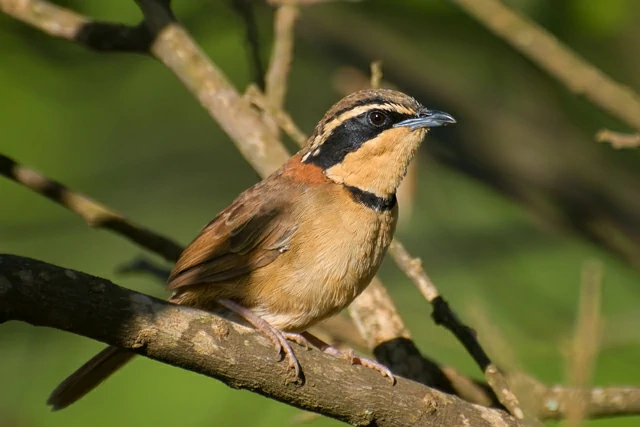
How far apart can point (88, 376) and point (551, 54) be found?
2919mm

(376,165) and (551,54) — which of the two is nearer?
(376,165)

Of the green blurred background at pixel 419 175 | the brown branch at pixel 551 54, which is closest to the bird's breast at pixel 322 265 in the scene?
the green blurred background at pixel 419 175

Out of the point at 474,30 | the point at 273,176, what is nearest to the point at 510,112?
the point at 474,30

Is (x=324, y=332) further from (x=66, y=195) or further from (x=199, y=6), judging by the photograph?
(x=199, y=6)

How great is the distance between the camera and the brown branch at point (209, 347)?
9.87ft

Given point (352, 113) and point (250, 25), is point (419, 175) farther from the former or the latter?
point (352, 113)

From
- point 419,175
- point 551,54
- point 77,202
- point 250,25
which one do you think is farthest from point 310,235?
point 419,175

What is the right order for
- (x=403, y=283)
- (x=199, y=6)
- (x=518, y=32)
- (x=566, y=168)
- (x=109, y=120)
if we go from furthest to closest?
(x=109, y=120), (x=403, y=283), (x=199, y=6), (x=566, y=168), (x=518, y=32)

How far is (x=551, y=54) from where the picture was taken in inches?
209

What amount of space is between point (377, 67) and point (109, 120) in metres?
5.17

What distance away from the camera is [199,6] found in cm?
736

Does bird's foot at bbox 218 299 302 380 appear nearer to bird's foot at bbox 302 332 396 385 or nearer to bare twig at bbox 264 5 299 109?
bird's foot at bbox 302 332 396 385

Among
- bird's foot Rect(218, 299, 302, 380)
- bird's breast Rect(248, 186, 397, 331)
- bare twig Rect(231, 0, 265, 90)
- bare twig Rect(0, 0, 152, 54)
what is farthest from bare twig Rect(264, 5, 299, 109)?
bird's foot Rect(218, 299, 302, 380)

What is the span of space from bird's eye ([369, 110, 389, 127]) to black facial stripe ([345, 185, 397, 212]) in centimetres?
34
